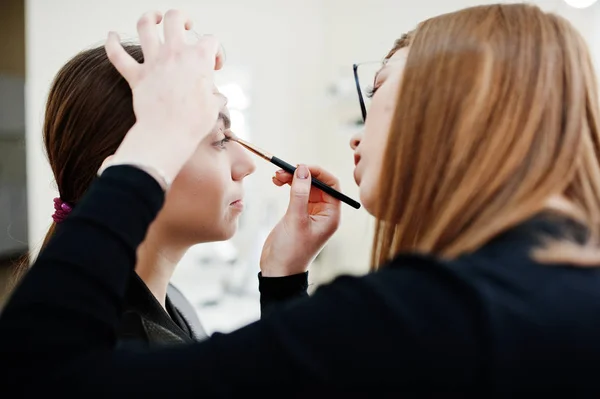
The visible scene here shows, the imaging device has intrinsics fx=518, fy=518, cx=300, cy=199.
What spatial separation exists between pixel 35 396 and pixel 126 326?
0.28m

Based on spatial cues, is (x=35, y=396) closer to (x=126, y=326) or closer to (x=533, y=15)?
(x=126, y=326)

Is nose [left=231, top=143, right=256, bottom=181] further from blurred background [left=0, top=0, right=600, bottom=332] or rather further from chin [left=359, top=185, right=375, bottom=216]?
blurred background [left=0, top=0, right=600, bottom=332]

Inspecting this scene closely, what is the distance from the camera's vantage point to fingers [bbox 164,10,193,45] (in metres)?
0.53

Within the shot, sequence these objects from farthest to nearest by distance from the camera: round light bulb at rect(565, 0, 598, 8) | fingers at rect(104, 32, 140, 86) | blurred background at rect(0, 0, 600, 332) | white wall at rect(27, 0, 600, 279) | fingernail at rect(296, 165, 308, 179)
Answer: white wall at rect(27, 0, 600, 279)
round light bulb at rect(565, 0, 598, 8)
blurred background at rect(0, 0, 600, 332)
fingernail at rect(296, 165, 308, 179)
fingers at rect(104, 32, 140, 86)

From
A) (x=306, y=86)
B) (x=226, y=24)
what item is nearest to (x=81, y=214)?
(x=226, y=24)

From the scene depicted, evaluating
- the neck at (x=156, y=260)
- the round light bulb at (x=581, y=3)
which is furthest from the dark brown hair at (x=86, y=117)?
the round light bulb at (x=581, y=3)

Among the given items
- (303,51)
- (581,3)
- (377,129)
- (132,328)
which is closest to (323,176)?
(377,129)

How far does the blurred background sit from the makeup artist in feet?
2.74

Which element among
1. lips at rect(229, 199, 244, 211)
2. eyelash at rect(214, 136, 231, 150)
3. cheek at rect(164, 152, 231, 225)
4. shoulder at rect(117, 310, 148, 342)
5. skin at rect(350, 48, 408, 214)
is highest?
skin at rect(350, 48, 408, 214)

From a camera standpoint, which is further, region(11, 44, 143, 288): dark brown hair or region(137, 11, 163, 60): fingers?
region(11, 44, 143, 288): dark brown hair

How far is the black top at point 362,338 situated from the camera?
1.03ft

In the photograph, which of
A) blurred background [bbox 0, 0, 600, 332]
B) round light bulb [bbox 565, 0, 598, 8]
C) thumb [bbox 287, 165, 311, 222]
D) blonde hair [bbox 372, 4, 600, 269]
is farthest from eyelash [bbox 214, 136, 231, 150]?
round light bulb [bbox 565, 0, 598, 8]

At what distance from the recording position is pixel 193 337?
852 mm

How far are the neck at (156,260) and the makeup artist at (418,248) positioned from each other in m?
0.31
